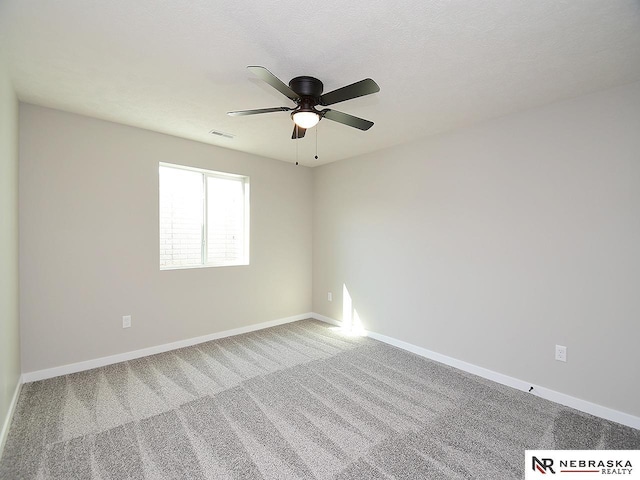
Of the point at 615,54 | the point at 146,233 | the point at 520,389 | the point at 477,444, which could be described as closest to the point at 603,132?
the point at 615,54

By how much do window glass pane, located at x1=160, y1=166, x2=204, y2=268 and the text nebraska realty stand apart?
394cm

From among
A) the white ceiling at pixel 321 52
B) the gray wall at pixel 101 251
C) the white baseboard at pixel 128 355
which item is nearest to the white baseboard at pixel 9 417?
the white baseboard at pixel 128 355

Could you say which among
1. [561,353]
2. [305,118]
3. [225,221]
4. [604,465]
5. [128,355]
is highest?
[305,118]

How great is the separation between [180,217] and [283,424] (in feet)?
8.99

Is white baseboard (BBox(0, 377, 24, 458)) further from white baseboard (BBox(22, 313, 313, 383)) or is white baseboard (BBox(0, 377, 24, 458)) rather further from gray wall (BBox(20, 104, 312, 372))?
gray wall (BBox(20, 104, 312, 372))

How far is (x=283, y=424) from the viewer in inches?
85.3

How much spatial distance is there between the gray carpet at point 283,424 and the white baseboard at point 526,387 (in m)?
0.08

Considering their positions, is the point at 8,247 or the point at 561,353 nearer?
the point at 8,247

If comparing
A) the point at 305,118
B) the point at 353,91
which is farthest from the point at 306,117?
the point at 353,91

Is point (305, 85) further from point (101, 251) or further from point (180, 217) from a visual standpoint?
point (101, 251)

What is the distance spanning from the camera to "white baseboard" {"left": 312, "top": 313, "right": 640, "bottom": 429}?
7.38ft

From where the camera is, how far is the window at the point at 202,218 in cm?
368

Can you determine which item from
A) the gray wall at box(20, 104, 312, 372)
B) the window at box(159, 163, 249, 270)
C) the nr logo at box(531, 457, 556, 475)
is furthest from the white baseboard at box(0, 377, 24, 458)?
the nr logo at box(531, 457, 556, 475)

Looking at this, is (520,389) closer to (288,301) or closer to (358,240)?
(358,240)
